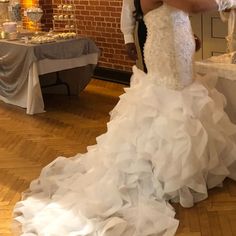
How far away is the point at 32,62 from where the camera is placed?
4824 mm

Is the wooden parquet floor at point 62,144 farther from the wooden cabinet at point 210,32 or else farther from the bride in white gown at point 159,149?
the wooden cabinet at point 210,32

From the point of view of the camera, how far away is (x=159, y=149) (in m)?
2.88

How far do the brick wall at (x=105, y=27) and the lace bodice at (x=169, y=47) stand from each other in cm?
303

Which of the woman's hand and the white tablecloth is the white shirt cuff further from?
the white tablecloth

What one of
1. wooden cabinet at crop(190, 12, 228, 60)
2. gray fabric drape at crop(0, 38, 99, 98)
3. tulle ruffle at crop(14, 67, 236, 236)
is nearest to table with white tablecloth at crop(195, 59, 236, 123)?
tulle ruffle at crop(14, 67, 236, 236)

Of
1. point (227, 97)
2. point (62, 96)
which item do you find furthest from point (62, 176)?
point (62, 96)

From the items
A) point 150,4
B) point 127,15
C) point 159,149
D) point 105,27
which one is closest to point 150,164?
point 159,149

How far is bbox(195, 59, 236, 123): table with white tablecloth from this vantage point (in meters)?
3.05

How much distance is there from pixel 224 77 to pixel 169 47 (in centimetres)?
44

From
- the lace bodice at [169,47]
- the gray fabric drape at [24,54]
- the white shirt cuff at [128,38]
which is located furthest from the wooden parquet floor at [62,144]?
the white shirt cuff at [128,38]

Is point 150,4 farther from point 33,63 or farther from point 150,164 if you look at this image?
point 33,63

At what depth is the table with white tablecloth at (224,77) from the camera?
3.05 m

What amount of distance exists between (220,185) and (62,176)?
102 centimetres

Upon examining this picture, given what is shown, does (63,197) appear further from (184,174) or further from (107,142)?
(184,174)
